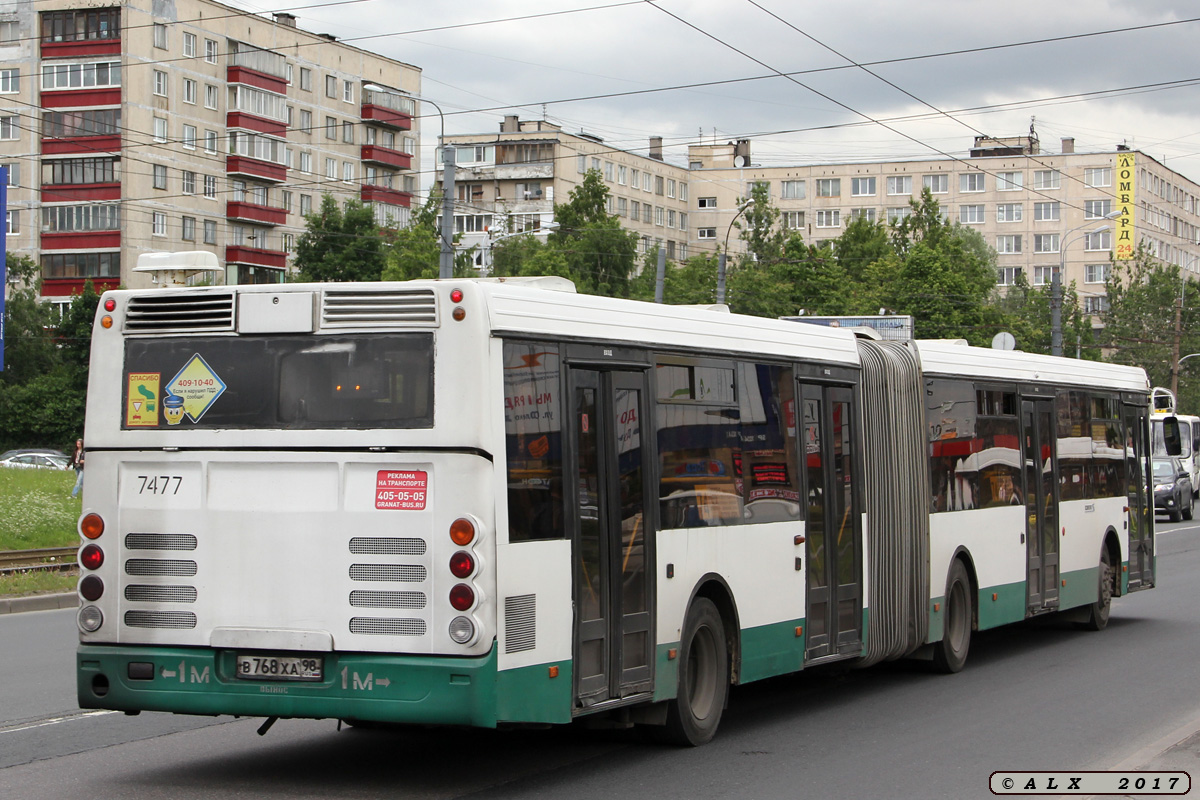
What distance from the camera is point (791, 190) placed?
405 ft

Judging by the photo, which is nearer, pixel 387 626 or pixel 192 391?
pixel 387 626

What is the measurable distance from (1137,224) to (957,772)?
379ft

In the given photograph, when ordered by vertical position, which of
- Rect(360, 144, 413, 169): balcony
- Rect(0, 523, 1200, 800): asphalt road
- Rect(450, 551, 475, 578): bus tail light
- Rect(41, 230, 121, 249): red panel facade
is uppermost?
Rect(360, 144, 413, 169): balcony

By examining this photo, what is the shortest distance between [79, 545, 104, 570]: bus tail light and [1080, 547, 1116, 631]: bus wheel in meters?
11.7

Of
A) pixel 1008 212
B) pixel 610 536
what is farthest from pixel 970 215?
pixel 610 536

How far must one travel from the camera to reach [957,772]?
8.84 metres

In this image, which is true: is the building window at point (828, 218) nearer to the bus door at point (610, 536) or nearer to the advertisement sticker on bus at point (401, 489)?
the bus door at point (610, 536)

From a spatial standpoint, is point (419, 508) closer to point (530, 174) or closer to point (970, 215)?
point (530, 174)

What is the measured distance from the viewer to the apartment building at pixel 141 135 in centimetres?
6838

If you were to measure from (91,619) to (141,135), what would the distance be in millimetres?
64043

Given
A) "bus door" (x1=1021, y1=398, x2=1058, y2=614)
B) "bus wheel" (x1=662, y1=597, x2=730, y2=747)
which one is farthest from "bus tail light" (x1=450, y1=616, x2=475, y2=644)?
"bus door" (x1=1021, y1=398, x2=1058, y2=614)

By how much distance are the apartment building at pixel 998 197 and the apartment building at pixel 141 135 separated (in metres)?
44.0

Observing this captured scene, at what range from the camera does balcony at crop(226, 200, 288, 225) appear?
74.3 meters

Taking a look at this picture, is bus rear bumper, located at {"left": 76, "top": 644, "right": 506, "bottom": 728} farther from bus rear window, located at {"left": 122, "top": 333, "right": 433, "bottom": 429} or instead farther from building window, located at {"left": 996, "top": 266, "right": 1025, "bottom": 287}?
building window, located at {"left": 996, "top": 266, "right": 1025, "bottom": 287}
